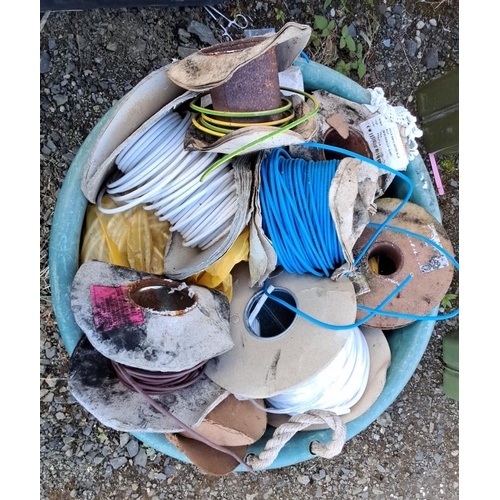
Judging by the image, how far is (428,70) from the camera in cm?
224

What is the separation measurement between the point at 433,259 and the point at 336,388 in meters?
0.53

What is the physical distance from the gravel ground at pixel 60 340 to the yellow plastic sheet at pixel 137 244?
0.50 meters

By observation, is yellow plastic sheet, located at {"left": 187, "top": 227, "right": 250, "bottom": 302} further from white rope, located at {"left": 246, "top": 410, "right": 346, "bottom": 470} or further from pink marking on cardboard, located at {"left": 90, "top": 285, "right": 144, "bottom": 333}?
white rope, located at {"left": 246, "top": 410, "right": 346, "bottom": 470}

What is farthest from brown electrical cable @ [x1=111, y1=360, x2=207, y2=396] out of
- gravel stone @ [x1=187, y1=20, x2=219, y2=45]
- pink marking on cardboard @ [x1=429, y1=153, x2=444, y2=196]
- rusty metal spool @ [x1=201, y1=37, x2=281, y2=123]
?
pink marking on cardboard @ [x1=429, y1=153, x2=444, y2=196]

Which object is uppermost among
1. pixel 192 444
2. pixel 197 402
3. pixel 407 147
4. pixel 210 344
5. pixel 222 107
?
pixel 222 107

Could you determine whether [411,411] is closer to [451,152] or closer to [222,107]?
[451,152]

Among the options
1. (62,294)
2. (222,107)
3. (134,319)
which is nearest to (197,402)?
(134,319)

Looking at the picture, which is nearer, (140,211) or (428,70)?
(140,211)

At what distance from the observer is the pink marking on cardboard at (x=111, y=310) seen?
1.34 meters

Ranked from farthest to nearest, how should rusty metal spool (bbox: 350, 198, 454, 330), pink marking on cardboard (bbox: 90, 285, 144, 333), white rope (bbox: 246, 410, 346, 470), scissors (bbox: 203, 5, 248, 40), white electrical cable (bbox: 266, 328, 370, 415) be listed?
1. scissors (bbox: 203, 5, 248, 40)
2. rusty metal spool (bbox: 350, 198, 454, 330)
3. white electrical cable (bbox: 266, 328, 370, 415)
4. white rope (bbox: 246, 410, 346, 470)
5. pink marking on cardboard (bbox: 90, 285, 144, 333)

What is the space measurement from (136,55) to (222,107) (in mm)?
873

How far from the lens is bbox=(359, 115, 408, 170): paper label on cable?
1.69 meters

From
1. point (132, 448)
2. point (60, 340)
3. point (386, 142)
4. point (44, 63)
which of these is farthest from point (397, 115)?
point (132, 448)

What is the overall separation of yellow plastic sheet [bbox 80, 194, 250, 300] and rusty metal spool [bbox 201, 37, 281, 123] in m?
0.38
